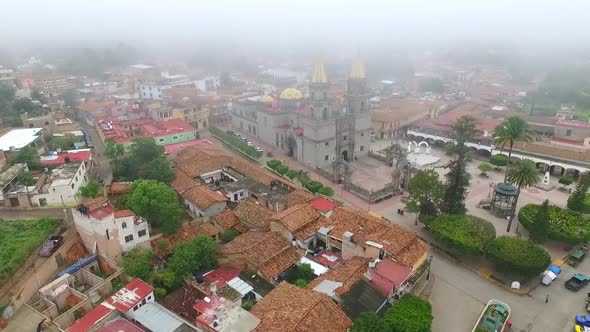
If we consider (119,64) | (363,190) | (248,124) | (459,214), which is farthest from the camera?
(119,64)

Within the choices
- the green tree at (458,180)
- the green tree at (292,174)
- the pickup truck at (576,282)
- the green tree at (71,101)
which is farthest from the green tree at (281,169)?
the green tree at (71,101)

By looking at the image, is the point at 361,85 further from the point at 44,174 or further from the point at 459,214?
the point at 44,174

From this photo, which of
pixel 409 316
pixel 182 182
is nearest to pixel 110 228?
pixel 182 182

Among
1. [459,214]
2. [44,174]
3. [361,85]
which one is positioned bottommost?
[459,214]

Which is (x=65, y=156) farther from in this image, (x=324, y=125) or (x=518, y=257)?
(x=518, y=257)

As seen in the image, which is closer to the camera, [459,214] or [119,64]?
[459,214]

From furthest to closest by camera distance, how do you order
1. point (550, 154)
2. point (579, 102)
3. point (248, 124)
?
point (579, 102), point (248, 124), point (550, 154)

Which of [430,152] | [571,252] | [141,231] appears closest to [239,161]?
[141,231]

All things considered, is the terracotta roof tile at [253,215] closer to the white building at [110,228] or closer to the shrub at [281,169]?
the white building at [110,228]
